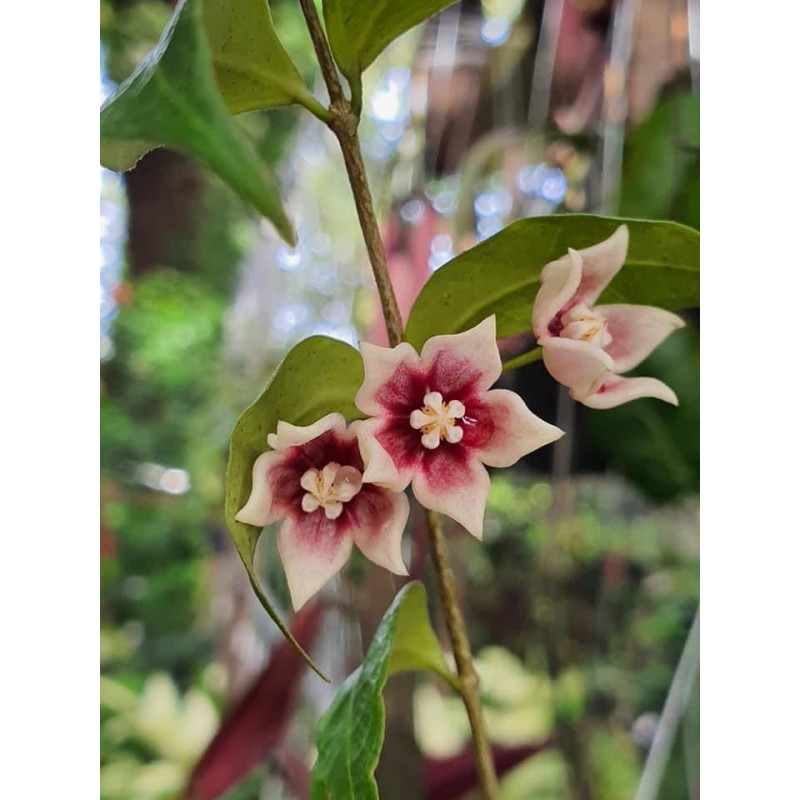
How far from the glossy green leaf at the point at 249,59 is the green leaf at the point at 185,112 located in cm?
3

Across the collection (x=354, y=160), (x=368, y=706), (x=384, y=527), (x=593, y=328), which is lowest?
(x=368, y=706)

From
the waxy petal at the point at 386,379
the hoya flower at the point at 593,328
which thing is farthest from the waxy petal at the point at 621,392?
the waxy petal at the point at 386,379

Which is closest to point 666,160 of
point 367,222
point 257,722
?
point 367,222

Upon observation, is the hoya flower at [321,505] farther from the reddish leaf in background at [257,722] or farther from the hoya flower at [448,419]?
the reddish leaf in background at [257,722]

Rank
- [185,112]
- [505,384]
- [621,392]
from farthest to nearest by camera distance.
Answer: [505,384]
[621,392]
[185,112]

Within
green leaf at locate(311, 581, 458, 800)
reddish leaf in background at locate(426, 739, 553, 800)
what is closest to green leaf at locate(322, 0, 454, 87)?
green leaf at locate(311, 581, 458, 800)

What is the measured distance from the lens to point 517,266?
554mm

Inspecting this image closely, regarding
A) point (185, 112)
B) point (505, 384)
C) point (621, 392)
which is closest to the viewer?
point (185, 112)

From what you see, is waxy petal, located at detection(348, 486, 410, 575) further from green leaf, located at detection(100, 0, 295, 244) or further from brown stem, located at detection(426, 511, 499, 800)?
green leaf, located at detection(100, 0, 295, 244)

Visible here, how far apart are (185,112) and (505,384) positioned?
321mm

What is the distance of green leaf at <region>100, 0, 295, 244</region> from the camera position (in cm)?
46

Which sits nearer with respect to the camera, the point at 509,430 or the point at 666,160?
the point at 509,430

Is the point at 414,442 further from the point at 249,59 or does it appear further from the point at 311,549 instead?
the point at 249,59
